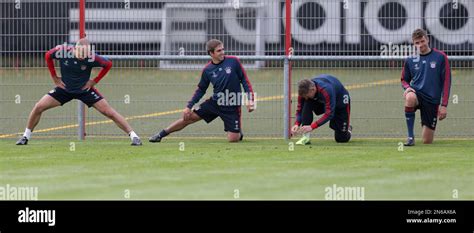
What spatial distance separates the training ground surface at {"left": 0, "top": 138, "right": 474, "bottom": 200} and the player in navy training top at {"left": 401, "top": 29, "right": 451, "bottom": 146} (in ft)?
1.43

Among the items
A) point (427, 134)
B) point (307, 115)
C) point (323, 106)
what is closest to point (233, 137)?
point (307, 115)

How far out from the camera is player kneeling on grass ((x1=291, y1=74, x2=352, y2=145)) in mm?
17016

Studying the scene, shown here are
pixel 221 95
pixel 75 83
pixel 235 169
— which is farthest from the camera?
pixel 221 95

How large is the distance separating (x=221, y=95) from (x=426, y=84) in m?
2.95

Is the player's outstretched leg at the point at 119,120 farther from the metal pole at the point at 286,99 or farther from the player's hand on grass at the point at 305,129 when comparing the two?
the metal pole at the point at 286,99

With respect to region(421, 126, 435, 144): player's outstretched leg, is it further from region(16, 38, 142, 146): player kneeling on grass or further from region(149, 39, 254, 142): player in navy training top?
region(16, 38, 142, 146): player kneeling on grass

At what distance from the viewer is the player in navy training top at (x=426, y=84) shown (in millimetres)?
17469

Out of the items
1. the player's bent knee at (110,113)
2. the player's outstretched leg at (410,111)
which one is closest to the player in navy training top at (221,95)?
the player's bent knee at (110,113)

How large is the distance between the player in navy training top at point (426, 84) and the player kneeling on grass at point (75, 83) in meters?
3.84

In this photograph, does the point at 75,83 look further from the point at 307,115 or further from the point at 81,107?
the point at 307,115

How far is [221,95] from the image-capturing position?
18.2m

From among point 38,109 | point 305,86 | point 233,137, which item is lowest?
point 233,137

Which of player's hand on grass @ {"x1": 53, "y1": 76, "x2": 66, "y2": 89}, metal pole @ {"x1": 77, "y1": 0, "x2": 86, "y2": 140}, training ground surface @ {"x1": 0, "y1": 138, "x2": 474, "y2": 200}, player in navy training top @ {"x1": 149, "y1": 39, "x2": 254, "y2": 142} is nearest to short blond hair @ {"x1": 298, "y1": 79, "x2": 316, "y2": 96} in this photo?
training ground surface @ {"x1": 0, "y1": 138, "x2": 474, "y2": 200}
